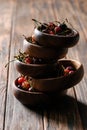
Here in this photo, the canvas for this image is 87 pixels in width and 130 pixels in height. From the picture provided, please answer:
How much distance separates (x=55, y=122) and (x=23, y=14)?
213 cm

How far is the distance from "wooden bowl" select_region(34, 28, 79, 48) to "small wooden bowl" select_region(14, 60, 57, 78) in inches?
3.7

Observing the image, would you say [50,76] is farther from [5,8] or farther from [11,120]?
[5,8]

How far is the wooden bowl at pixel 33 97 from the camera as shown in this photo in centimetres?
152

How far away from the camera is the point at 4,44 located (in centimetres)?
250

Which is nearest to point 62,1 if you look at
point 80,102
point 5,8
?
point 5,8

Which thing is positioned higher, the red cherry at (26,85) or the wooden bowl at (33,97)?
the red cherry at (26,85)

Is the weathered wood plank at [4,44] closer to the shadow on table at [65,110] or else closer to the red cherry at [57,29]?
the shadow on table at [65,110]

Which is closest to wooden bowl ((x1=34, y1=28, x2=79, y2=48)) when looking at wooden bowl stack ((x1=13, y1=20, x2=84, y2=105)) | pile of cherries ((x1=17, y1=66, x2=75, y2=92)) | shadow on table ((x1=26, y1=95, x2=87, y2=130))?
wooden bowl stack ((x1=13, y1=20, x2=84, y2=105))

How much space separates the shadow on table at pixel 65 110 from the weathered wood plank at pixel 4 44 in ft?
0.52

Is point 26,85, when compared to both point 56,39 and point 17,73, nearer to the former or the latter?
point 56,39

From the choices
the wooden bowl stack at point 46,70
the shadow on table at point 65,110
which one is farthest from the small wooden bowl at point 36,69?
the shadow on table at point 65,110

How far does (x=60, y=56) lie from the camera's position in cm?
157

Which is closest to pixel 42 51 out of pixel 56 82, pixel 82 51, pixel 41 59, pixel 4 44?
pixel 41 59

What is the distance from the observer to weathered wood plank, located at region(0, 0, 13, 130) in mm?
1631
